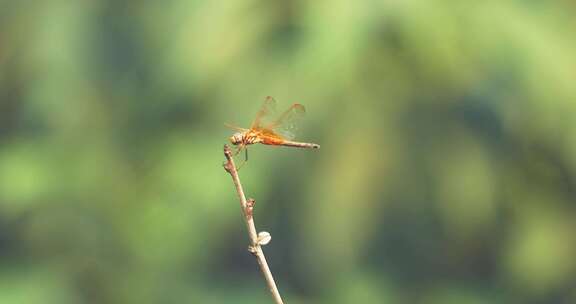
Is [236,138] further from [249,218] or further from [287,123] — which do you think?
[249,218]

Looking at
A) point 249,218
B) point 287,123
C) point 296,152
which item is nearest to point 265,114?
point 287,123

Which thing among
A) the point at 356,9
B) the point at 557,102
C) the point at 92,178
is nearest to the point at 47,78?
the point at 92,178

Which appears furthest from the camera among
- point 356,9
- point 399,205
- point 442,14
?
point 399,205

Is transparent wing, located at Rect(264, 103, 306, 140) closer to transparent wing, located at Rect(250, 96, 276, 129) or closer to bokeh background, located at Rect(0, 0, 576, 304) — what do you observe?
transparent wing, located at Rect(250, 96, 276, 129)

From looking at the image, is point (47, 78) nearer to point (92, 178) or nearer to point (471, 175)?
point (92, 178)

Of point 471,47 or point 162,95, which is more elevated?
point 162,95

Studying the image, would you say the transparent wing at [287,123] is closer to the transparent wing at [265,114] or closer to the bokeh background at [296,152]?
the transparent wing at [265,114]

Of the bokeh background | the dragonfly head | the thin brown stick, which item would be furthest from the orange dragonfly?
the bokeh background
